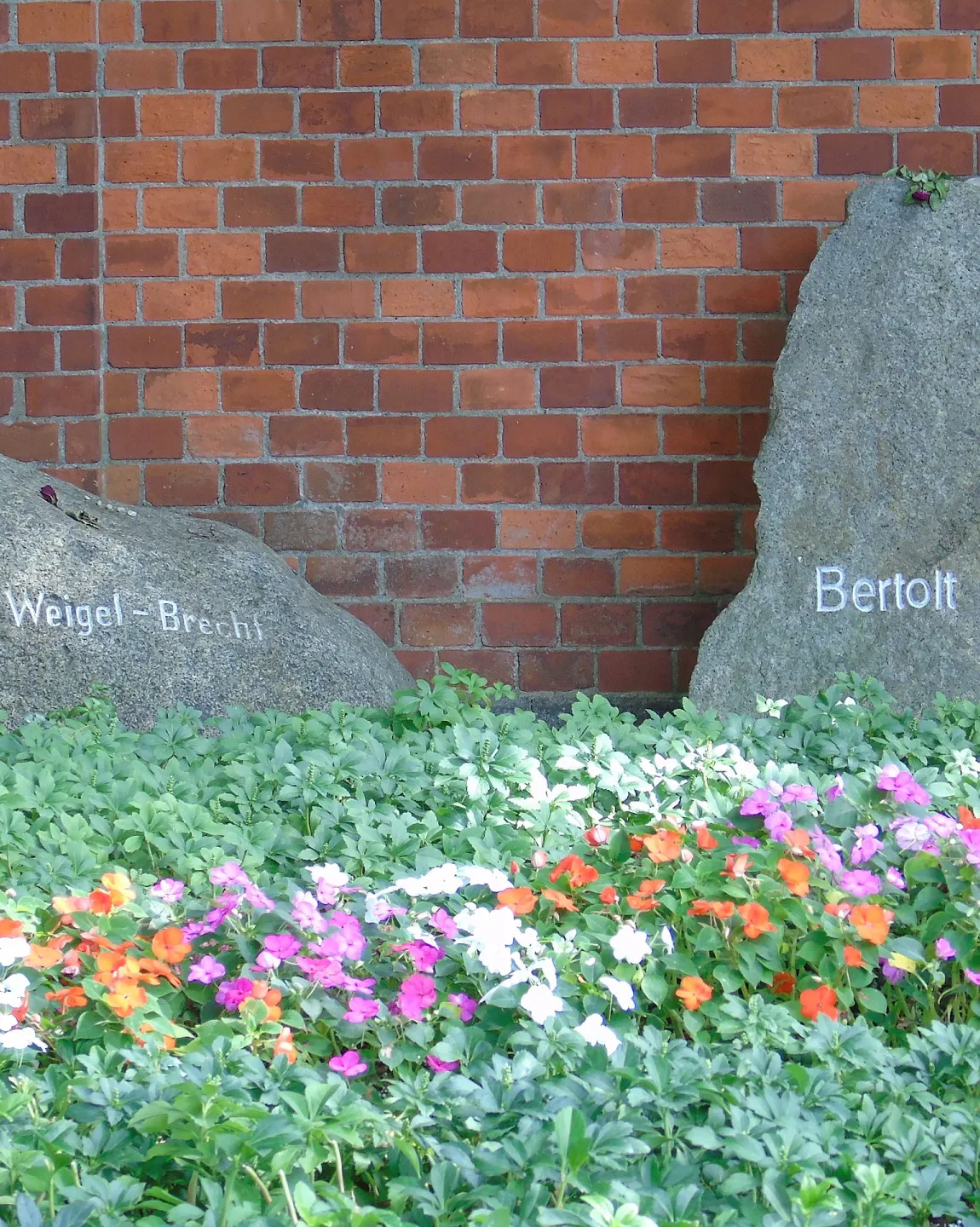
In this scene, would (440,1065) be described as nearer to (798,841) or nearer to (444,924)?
(444,924)

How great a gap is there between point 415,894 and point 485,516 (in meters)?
2.03

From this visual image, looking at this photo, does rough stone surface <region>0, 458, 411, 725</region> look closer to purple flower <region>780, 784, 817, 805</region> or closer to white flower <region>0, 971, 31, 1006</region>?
purple flower <region>780, 784, 817, 805</region>

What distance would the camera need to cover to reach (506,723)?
7.52 feet

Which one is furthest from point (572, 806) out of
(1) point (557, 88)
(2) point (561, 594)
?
(1) point (557, 88)

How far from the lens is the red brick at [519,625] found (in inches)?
133

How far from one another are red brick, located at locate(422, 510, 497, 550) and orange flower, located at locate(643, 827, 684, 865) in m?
1.87

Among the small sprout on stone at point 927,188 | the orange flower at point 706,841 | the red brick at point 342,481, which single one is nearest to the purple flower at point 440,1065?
the orange flower at point 706,841

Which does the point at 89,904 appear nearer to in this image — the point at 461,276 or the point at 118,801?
the point at 118,801

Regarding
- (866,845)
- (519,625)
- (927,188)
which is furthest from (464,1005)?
(927,188)

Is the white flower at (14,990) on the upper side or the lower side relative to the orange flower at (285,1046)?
upper

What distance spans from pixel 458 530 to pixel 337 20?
143 centimetres

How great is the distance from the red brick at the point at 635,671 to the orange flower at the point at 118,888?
2.06 meters

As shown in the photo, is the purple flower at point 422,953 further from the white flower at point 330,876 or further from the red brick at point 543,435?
the red brick at point 543,435

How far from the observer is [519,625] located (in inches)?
133
